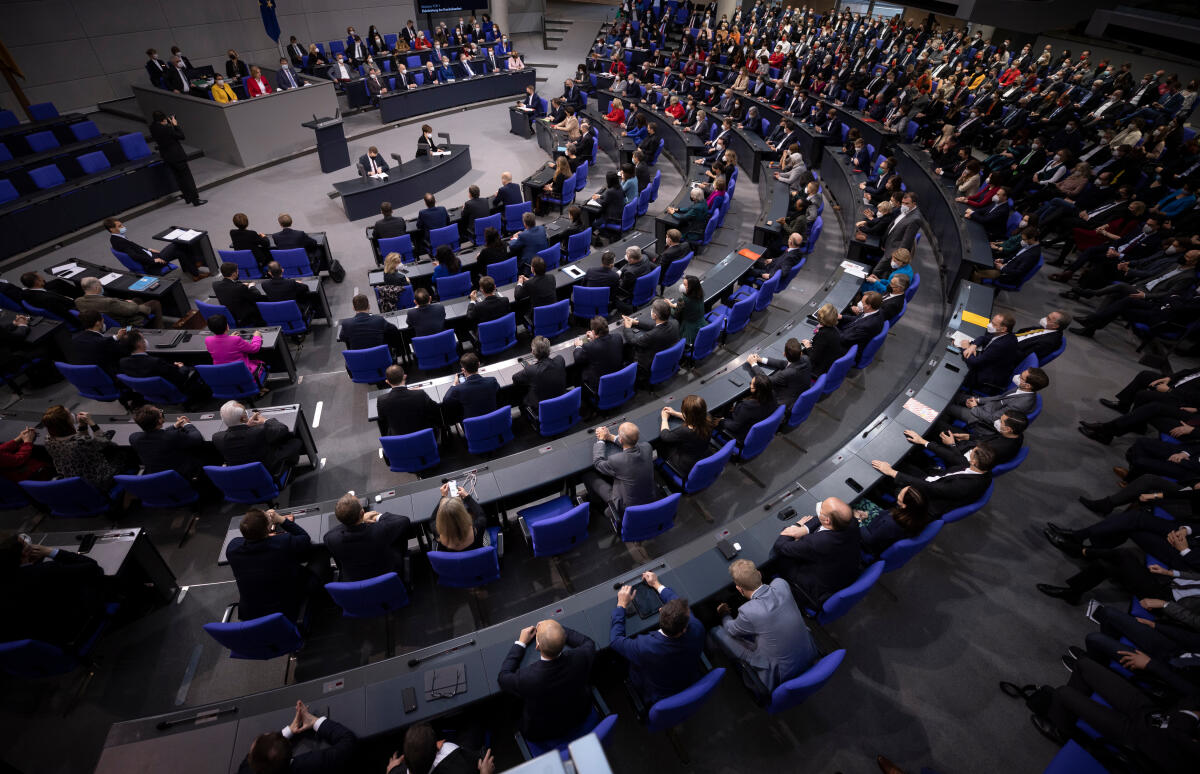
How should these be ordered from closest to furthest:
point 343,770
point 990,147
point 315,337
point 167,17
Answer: point 343,770, point 315,337, point 990,147, point 167,17

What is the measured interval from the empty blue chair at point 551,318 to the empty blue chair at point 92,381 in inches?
208

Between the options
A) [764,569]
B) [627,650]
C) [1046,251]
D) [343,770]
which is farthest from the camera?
[1046,251]

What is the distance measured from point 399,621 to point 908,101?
16.0m

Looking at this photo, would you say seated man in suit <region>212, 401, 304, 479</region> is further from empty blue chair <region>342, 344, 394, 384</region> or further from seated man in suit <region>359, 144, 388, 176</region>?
seated man in suit <region>359, 144, 388, 176</region>

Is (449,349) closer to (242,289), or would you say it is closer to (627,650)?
(242,289)

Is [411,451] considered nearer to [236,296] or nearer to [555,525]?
[555,525]

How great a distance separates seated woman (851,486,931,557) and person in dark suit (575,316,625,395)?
10.1 feet

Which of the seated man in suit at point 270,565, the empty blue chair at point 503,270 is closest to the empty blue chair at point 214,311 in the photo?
the empty blue chair at point 503,270

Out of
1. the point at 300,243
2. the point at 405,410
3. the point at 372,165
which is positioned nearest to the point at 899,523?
the point at 405,410

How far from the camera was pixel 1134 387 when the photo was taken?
23.0 feet

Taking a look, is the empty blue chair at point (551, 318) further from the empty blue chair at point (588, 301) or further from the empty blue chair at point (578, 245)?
the empty blue chair at point (578, 245)

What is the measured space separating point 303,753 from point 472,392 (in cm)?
330

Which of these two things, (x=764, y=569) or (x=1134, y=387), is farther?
(x=1134, y=387)

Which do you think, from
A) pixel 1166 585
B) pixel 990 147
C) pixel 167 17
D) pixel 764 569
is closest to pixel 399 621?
pixel 764 569
